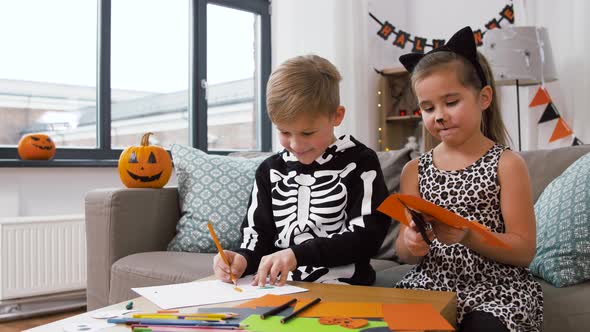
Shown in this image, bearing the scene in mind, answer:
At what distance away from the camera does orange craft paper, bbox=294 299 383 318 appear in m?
0.87

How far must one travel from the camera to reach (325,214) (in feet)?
4.39

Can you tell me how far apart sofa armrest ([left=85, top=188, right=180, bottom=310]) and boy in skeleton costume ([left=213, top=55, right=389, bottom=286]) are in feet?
2.53

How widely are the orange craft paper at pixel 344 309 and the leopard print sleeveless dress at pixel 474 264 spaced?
34cm

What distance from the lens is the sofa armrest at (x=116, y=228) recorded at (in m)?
2.05

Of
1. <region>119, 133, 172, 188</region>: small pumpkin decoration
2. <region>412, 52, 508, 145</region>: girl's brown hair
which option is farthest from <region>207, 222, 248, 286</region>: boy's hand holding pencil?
<region>119, 133, 172, 188</region>: small pumpkin decoration

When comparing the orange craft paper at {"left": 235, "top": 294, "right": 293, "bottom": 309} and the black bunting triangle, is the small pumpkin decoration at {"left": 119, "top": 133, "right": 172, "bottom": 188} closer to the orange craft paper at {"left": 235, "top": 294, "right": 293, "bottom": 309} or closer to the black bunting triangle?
the orange craft paper at {"left": 235, "top": 294, "right": 293, "bottom": 309}

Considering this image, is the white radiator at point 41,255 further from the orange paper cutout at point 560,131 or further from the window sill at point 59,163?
the orange paper cutout at point 560,131

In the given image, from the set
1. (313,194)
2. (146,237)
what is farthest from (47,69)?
(313,194)

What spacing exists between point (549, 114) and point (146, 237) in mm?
2677

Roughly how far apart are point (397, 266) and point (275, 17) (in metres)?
2.57

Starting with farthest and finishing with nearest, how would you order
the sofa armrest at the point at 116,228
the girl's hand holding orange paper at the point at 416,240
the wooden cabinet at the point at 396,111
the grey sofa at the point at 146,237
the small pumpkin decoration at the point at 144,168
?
the wooden cabinet at the point at 396,111 < the small pumpkin decoration at the point at 144,168 < the sofa armrest at the point at 116,228 < the grey sofa at the point at 146,237 < the girl's hand holding orange paper at the point at 416,240

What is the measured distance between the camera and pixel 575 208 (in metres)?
1.48

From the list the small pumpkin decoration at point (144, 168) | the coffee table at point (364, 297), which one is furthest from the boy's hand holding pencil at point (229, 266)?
the small pumpkin decoration at point (144, 168)

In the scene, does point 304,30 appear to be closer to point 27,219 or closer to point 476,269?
point 27,219
